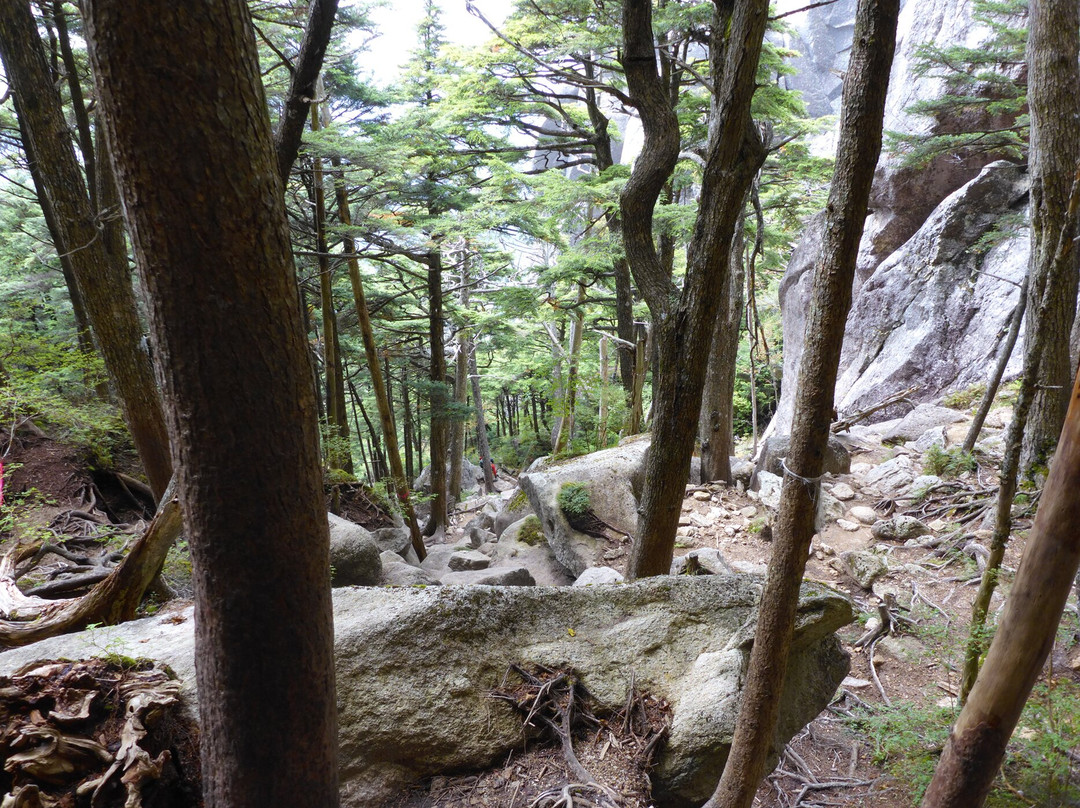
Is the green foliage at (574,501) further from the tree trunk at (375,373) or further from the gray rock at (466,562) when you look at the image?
the tree trunk at (375,373)

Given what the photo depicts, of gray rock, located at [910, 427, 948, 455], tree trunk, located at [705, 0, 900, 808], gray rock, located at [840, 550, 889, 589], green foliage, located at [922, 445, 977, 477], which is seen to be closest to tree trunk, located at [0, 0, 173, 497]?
tree trunk, located at [705, 0, 900, 808]

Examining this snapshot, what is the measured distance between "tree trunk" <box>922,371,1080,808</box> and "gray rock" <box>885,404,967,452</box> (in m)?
9.27

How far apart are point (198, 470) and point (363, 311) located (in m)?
9.00

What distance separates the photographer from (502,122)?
10.8m

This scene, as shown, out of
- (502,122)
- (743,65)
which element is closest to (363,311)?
(502,122)

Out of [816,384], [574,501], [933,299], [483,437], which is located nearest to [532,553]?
[574,501]

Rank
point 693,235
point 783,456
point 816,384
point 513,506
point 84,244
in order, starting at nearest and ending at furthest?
point 816,384, point 693,235, point 84,244, point 783,456, point 513,506

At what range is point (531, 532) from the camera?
9367 mm

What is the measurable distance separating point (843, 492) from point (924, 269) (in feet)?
29.2

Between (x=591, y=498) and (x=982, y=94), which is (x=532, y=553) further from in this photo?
(x=982, y=94)

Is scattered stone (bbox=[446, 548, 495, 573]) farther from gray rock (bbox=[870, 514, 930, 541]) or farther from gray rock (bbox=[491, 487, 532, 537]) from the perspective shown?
gray rock (bbox=[870, 514, 930, 541])

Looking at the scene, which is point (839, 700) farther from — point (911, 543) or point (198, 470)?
point (198, 470)

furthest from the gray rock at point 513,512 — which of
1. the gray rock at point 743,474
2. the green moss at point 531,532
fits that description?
the gray rock at point 743,474

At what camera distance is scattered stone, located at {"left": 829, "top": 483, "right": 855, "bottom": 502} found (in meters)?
8.00
